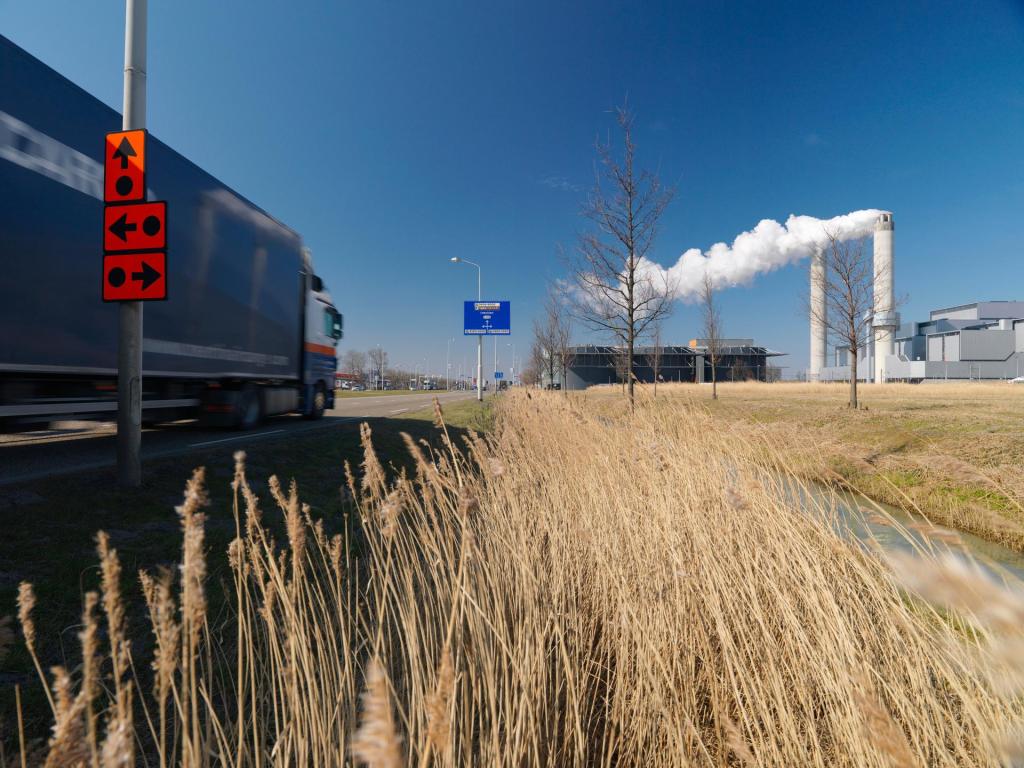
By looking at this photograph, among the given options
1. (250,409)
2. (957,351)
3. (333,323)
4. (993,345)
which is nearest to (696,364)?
(333,323)

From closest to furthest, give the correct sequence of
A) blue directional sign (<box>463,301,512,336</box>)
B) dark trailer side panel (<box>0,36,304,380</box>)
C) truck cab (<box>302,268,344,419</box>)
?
dark trailer side panel (<box>0,36,304,380</box>), truck cab (<box>302,268,344,419</box>), blue directional sign (<box>463,301,512,336</box>)

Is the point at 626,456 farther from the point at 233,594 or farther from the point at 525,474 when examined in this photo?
the point at 233,594

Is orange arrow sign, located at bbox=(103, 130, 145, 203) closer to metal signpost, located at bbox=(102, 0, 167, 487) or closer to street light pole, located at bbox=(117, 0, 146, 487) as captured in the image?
metal signpost, located at bbox=(102, 0, 167, 487)

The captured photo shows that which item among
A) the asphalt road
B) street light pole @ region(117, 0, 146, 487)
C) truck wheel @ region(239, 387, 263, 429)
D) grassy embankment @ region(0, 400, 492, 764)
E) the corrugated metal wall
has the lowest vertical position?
grassy embankment @ region(0, 400, 492, 764)

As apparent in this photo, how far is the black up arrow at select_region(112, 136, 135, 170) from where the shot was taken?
413 cm

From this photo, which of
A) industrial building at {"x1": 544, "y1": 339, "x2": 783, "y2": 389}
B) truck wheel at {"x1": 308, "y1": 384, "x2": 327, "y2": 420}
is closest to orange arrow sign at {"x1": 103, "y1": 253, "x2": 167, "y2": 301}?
truck wheel at {"x1": 308, "y1": 384, "x2": 327, "y2": 420}

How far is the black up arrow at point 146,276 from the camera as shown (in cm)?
417

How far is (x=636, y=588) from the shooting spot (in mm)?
2051

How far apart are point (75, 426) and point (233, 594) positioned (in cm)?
Result: 450

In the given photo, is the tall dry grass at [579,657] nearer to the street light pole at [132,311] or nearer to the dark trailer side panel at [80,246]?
the street light pole at [132,311]

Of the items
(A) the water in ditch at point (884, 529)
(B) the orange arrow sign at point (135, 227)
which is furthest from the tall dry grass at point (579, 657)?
(B) the orange arrow sign at point (135, 227)

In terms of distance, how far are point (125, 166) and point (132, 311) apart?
1348mm

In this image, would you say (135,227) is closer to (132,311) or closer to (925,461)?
(132,311)

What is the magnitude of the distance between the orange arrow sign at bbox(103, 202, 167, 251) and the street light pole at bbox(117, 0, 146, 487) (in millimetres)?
560
